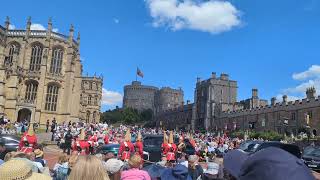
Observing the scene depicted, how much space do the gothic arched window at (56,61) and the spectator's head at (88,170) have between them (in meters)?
59.7

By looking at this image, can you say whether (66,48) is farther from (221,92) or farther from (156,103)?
(156,103)

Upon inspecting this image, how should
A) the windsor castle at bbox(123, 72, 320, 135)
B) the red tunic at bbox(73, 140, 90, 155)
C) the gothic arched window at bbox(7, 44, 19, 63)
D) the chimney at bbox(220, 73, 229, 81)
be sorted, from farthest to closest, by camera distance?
the chimney at bbox(220, 73, 229, 81), the gothic arched window at bbox(7, 44, 19, 63), the windsor castle at bbox(123, 72, 320, 135), the red tunic at bbox(73, 140, 90, 155)

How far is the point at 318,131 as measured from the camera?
50.4m

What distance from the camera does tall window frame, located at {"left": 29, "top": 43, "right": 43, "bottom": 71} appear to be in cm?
6062

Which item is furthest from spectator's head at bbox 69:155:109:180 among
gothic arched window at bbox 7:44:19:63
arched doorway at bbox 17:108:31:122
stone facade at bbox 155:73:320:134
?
gothic arched window at bbox 7:44:19:63

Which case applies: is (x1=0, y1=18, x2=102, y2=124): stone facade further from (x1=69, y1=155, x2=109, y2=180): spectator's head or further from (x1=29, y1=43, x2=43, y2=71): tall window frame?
(x1=69, y1=155, x2=109, y2=180): spectator's head

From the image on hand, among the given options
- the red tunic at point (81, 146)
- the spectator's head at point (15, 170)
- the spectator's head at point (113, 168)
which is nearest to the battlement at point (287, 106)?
the red tunic at point (81, 146)

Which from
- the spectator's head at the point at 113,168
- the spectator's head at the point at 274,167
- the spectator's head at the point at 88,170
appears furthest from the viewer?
the spectator's head at the point at 113,168

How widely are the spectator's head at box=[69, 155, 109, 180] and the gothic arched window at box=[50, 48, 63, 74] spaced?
196 ft

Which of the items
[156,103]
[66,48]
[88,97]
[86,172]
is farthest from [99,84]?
[86,172]

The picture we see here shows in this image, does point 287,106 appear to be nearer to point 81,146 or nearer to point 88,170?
point 81,146

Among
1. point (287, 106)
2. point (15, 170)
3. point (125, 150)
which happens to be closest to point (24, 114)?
point (287, 106)

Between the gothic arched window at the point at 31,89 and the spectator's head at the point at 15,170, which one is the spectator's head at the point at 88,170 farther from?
the gothic arched window at the point at 31,89

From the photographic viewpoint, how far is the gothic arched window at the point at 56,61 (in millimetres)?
60969
